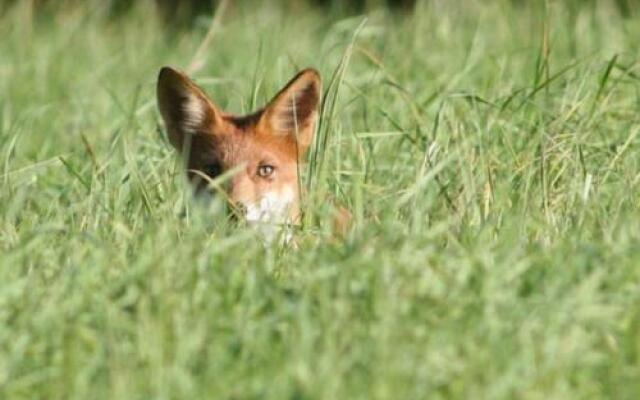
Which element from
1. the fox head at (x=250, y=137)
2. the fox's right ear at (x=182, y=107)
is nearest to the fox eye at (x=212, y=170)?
the fox head at (x=250, y=137)

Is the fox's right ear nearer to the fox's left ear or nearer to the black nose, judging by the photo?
the fox's left ear

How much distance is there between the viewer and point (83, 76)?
10922 millimetres

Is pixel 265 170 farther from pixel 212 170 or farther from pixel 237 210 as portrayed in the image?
pixel 237 210

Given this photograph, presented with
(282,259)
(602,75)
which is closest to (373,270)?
(282,259)

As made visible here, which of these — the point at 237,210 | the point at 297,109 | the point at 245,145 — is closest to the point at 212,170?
the point at 245,145

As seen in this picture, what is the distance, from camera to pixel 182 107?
7.25m

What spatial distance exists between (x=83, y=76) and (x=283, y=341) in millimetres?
6325

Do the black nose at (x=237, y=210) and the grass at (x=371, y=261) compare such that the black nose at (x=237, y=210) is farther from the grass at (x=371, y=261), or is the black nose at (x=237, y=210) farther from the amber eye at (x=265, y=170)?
the amber eye at (x=265, y=170)

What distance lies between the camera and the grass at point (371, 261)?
4.68 m

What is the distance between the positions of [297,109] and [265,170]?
32 cm

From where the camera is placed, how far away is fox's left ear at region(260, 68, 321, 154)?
23.0 ft

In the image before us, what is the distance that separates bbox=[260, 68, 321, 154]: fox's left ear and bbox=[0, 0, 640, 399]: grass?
17 cm

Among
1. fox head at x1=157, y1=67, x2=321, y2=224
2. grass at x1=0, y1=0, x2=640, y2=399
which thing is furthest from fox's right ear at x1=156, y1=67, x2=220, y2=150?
grass at x1=0, y1=0, x2=640, y2=399

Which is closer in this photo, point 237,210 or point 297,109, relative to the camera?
point 237,210
